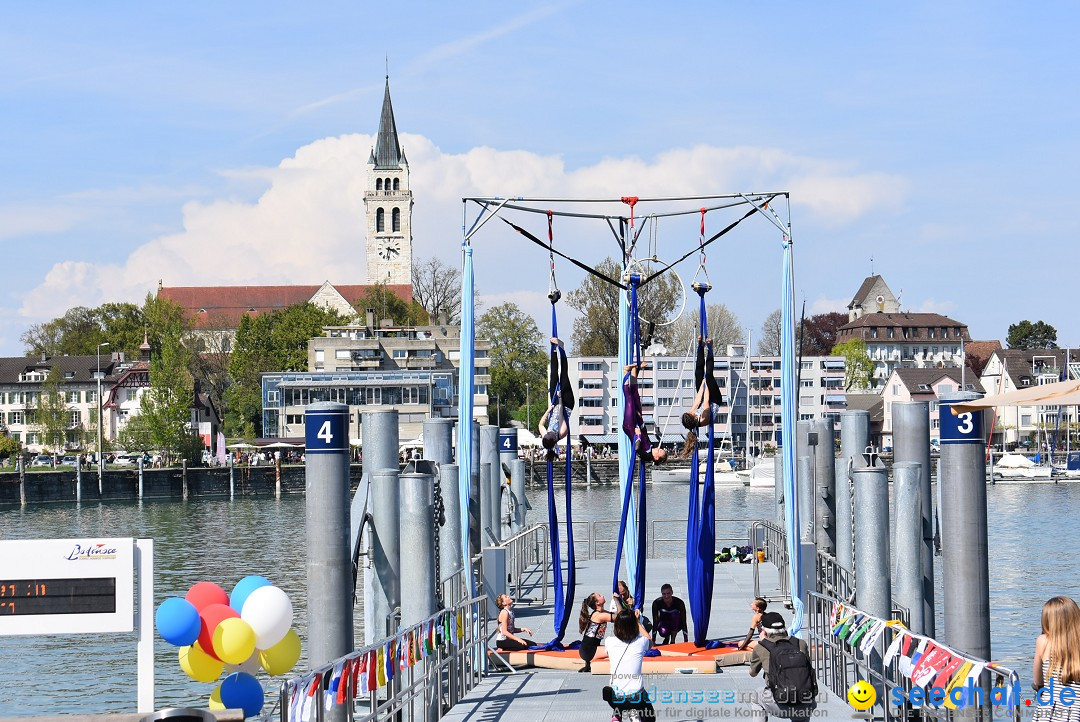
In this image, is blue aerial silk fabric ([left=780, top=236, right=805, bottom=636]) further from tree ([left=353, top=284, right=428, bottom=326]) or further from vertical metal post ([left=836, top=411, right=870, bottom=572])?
tree ([left=353, top=284, right=428, bottom=326])

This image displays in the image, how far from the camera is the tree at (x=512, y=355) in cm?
13262

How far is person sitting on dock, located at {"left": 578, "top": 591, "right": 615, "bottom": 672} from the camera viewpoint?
55.0 feet

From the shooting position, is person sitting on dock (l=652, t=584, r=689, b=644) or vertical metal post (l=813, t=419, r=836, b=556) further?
vertical metal post (l=813, t=419, r=836, b=556)

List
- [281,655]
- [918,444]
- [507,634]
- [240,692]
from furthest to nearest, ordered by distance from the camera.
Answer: [918,444]
[507,634]
[281,655]
[240,692]

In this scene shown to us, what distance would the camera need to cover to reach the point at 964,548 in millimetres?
13797

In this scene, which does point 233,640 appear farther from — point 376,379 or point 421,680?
point 376,379

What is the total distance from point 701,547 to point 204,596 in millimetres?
6413

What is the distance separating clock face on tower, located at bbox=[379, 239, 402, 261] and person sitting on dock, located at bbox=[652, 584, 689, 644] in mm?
181610

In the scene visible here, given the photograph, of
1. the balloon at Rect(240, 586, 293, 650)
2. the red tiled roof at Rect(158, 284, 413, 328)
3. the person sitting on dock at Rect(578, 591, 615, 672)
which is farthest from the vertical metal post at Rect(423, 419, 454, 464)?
the red tiled roof at Rect(158, 284, 413, 328)

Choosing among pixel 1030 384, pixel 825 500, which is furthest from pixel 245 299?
pixel 825 500

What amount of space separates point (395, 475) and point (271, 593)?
Result: 196 cm

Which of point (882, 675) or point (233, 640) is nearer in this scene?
point (882, 675)

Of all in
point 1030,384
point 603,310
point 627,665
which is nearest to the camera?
point 627,665

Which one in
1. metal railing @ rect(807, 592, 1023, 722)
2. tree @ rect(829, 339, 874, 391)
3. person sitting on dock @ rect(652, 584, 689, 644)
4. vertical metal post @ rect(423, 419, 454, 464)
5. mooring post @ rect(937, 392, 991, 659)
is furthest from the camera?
tree @ rect(829, 339, 874, 391)
